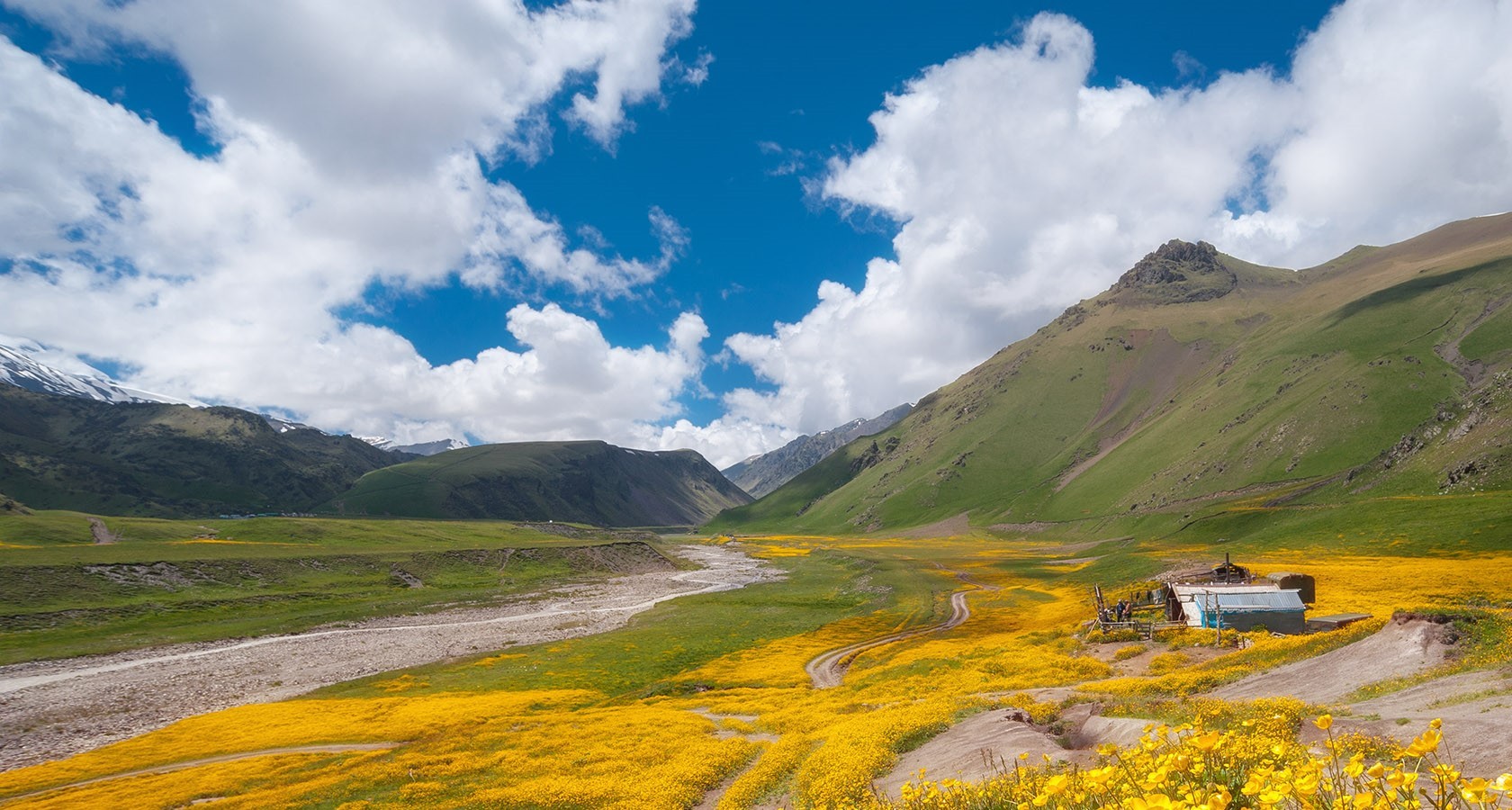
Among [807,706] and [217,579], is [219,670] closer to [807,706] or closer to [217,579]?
[217,579]

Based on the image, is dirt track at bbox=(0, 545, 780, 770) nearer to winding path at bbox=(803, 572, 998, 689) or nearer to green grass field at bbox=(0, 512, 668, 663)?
green grass field at bbox=(0, 512, 668, 663)

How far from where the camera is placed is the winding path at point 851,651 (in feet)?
173

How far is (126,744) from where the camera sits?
131 ft

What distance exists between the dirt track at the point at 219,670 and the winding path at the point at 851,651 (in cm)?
3288

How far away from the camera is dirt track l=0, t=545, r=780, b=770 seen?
45094 millimetres

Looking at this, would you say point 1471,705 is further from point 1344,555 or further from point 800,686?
point 1344,555

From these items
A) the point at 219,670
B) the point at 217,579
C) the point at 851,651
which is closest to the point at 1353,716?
the point at 851,651

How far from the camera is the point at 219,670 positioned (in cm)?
6144

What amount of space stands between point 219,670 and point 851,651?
6156cm

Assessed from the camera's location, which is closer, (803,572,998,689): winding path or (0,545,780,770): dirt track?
(0,545,780,770): dirt track

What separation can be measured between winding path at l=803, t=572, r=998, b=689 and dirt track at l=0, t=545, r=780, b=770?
32.9 m

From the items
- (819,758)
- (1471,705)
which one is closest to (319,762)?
(819,758)

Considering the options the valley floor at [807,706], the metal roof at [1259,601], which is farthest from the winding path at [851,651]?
the metal roof at [1259,601]

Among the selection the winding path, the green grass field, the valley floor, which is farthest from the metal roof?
the green grass field
